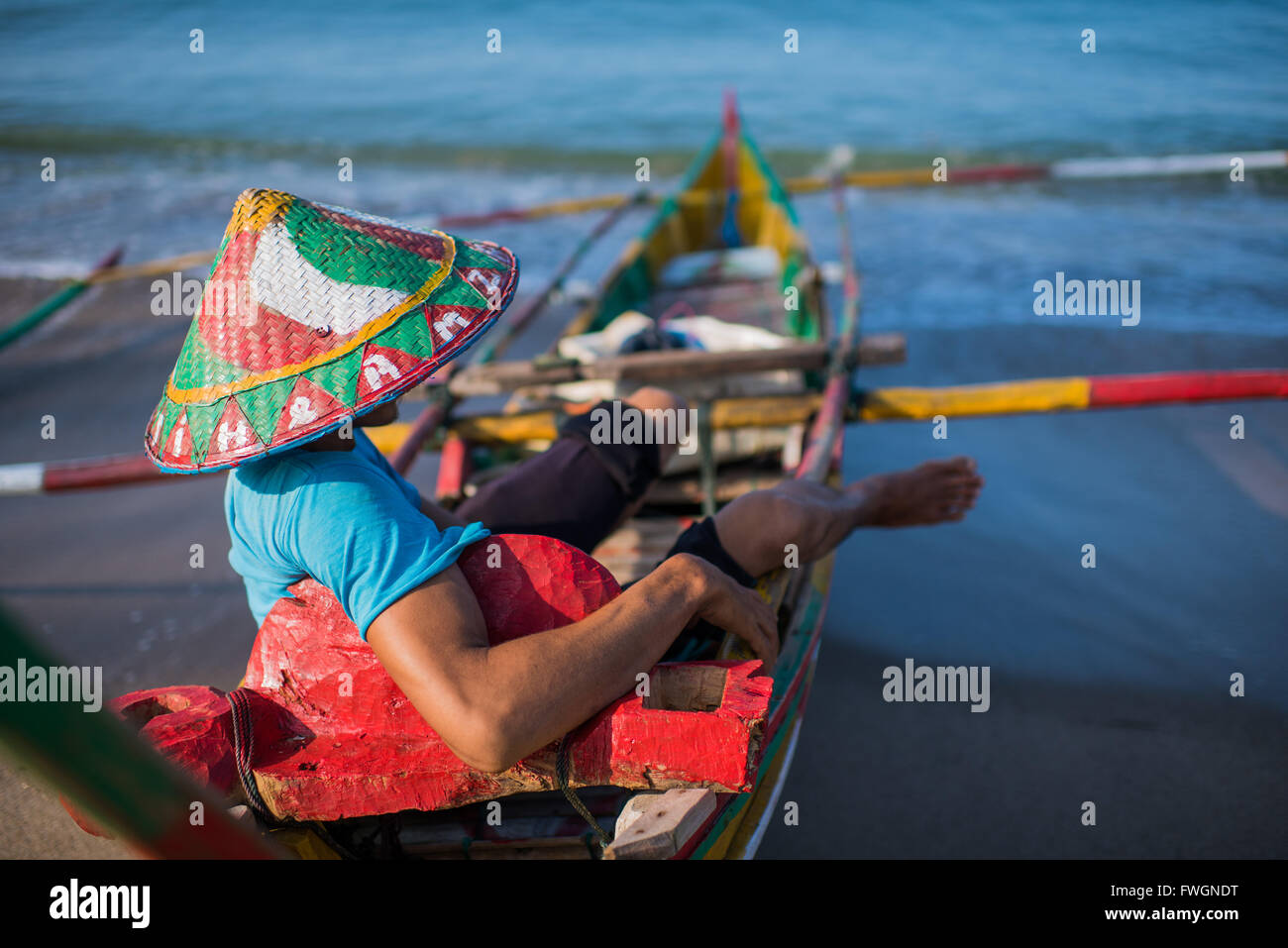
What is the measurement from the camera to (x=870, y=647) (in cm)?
293

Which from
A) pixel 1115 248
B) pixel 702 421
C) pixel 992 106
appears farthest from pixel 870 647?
pixel 992 106

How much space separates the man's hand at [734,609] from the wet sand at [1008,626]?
0.89 m

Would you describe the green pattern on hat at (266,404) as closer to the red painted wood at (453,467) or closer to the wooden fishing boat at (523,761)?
the wooden fishing boat at (523,761)

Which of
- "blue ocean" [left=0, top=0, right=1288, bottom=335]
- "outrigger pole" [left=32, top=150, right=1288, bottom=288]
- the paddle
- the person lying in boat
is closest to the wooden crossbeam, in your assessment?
the person lying in boat

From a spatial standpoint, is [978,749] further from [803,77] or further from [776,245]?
[803,77]

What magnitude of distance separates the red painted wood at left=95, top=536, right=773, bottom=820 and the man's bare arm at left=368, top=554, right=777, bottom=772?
2.5 inches

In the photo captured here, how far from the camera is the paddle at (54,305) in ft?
13.9

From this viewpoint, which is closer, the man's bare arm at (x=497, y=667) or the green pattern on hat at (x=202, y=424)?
the man's bare arm at (x=497, y=667)

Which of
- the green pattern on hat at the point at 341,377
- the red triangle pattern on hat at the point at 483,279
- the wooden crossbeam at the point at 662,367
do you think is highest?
the red triangle pattern on hat at the point at 483,279

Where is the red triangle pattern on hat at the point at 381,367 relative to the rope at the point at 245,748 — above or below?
above

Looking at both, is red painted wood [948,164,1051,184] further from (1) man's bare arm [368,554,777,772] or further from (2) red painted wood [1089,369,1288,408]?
(1) man's bare arm [368,554,777,772]

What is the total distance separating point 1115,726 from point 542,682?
2.05 m

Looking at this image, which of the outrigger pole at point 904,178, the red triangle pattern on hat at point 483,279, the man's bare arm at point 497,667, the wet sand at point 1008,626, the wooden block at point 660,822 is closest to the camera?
the man's bare arm at point 497,667

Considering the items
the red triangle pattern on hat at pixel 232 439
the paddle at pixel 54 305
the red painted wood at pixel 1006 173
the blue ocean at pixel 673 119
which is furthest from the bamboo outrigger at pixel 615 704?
the blue ocean at pixel 673 119
